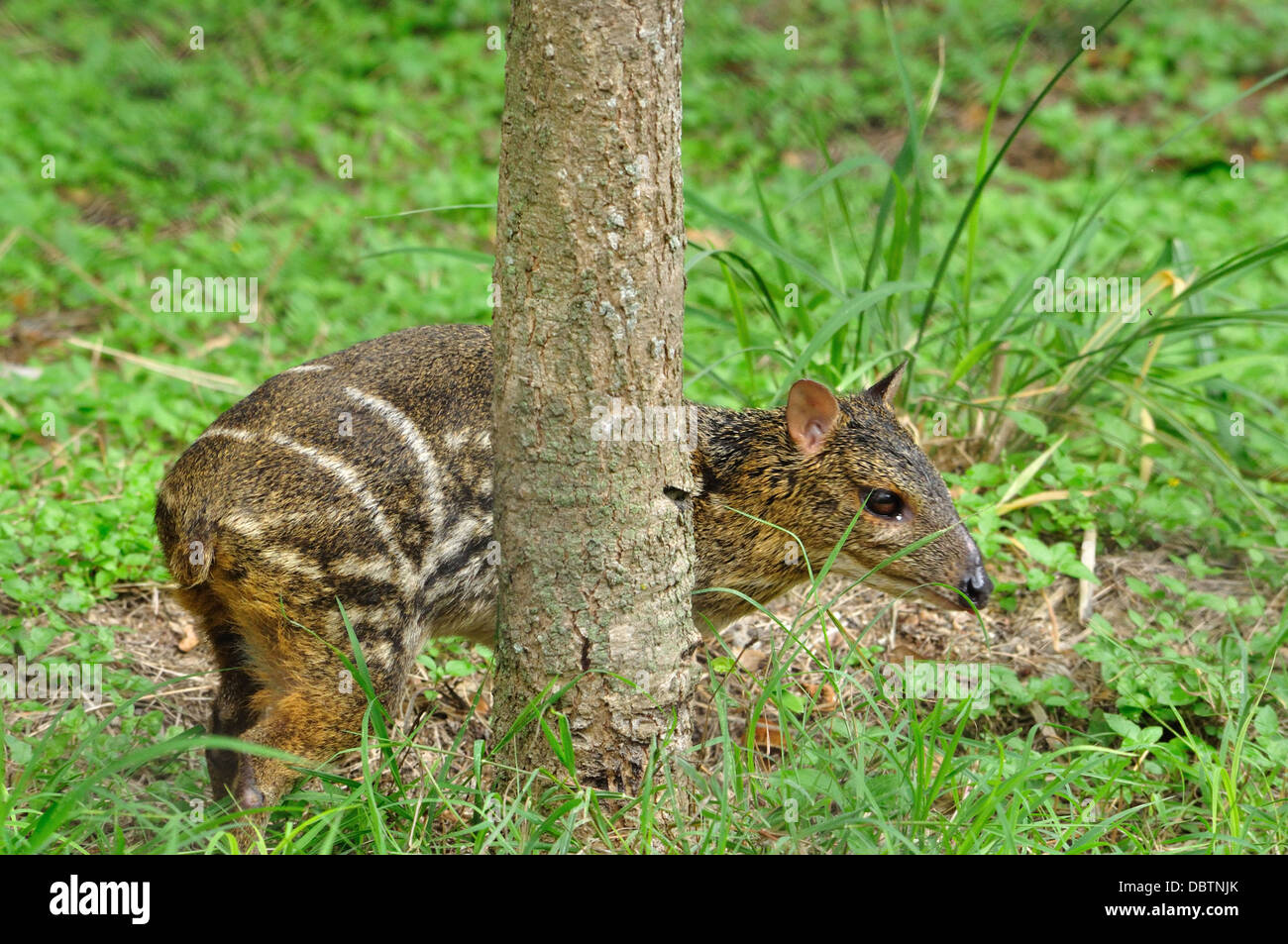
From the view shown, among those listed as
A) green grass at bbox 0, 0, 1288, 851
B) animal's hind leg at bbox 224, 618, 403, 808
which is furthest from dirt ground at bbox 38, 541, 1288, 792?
animal's hind leg at bbox 224, 618, 403, 808

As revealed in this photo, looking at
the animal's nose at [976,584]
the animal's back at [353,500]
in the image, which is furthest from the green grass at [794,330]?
the animal's back at [353,500]

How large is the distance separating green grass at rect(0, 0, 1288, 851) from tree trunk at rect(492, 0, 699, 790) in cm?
18

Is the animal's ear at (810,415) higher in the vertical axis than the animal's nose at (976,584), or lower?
higher

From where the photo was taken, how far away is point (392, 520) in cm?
365

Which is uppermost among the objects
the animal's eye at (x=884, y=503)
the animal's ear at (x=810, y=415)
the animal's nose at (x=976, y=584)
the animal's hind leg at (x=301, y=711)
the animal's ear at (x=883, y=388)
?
the animal's ear at (x=883, y=388)

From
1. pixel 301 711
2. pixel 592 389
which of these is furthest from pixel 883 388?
pixel 301 711

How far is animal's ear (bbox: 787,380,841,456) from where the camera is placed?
4.15 meters

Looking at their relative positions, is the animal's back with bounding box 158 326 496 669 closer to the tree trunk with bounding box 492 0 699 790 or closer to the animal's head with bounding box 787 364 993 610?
the tree trunk with bounding box 492 0 699 790

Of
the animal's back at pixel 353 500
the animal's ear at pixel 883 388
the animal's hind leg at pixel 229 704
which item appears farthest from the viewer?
the animal's ear at pixel 883 388

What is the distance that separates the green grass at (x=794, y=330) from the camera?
3.28 meters

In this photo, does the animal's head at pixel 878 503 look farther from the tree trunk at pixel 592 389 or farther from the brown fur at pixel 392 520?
the tree trunk at pixel 592 389

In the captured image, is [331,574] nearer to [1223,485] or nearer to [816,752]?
[816,752]

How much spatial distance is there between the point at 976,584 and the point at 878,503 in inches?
16.4

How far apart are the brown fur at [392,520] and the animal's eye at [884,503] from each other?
0.09 ft
